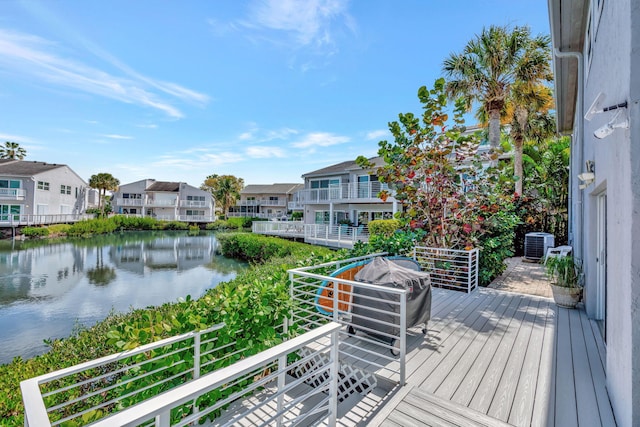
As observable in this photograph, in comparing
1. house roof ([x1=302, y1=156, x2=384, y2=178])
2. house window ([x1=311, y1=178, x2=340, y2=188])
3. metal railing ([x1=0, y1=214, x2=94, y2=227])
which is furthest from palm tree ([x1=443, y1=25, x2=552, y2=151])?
metal railing ([x1=0, y1=214, x2=94, y2=227])

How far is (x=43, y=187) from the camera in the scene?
33.2 meters

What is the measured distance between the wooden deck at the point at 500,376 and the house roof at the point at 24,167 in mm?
42895

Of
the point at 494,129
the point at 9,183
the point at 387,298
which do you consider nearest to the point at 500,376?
the point at 387,298

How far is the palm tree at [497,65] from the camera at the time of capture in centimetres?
1079

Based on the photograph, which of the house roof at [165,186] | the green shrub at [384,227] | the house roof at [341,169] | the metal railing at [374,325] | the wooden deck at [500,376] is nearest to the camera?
the wooden deck at [500,376]

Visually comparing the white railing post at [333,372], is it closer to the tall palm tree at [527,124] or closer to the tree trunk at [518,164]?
the tall palm tree at [527,124]

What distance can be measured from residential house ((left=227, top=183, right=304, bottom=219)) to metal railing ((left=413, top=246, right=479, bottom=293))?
43021mm

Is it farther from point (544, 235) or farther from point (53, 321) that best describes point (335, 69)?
point (53, 321)

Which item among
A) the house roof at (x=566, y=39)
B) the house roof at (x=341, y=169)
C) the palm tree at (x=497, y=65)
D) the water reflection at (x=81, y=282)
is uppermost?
the palm tree at (x=497, y=65)

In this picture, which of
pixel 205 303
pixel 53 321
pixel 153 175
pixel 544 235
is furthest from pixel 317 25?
pixel 153 175

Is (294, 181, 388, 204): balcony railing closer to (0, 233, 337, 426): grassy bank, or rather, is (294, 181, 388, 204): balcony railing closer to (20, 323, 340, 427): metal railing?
(0, 233, 337, 426): grassy bank

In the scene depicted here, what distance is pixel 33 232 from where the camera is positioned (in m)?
28.8

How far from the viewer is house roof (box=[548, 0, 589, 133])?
5.10 metres

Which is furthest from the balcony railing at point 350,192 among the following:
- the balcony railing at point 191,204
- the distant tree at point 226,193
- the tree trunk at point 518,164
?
the distant tree at point 226,193
